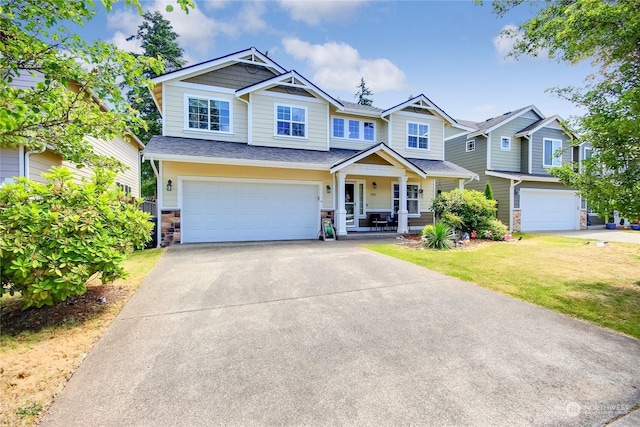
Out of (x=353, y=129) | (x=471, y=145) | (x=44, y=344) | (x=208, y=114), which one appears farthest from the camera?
(x=471, y=145)

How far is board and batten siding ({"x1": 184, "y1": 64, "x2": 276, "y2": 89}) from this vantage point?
11922 mm

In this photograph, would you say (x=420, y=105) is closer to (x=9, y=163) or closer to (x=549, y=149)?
(x=549, y=149)

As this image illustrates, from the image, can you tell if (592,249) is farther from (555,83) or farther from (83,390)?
(83,390)

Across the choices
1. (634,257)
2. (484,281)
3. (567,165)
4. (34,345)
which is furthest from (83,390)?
(634,257)

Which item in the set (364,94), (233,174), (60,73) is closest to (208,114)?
(233,174)

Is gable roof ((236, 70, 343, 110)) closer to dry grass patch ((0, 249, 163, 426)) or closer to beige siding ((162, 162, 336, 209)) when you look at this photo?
beige siding ((162, 162, 336, 209))

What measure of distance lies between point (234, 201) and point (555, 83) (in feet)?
34.3

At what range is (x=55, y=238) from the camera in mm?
3887

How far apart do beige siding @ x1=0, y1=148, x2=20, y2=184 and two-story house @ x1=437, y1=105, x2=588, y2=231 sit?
19640 millimetres

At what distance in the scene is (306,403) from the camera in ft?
7.82

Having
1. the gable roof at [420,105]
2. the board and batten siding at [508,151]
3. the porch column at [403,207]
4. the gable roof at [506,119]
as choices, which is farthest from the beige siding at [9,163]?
the board and batten siding at [508,151]

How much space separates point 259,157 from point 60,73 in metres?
7.70

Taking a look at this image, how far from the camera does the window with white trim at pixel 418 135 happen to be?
50.1 feet

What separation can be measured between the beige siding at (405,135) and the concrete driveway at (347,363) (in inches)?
429
